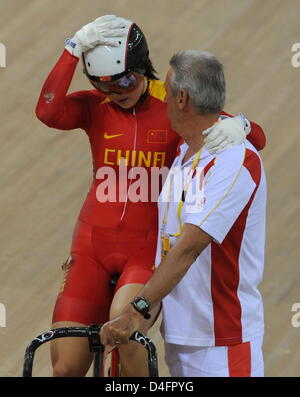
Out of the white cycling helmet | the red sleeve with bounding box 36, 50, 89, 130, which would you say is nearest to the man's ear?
the white cycling helmet

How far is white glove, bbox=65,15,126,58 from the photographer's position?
14.4 feet

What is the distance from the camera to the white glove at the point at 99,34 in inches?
173

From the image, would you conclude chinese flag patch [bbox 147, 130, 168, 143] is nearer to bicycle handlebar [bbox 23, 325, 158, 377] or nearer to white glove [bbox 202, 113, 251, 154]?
white glove [bbox 202, 113, 251, 154]

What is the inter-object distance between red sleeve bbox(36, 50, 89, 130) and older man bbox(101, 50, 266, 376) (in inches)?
22.4

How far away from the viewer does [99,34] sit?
14.4 ft

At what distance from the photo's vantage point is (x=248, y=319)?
162 inches

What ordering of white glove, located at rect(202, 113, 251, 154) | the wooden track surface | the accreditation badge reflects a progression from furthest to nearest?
the wooden track surface
the accreditation badge
white glove, located at rect(202, 113, 251, 154)

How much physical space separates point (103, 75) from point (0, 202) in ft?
8.82

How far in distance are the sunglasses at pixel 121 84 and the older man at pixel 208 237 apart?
1.28 ft

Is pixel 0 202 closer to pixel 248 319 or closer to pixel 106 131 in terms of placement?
pixel 106 131
